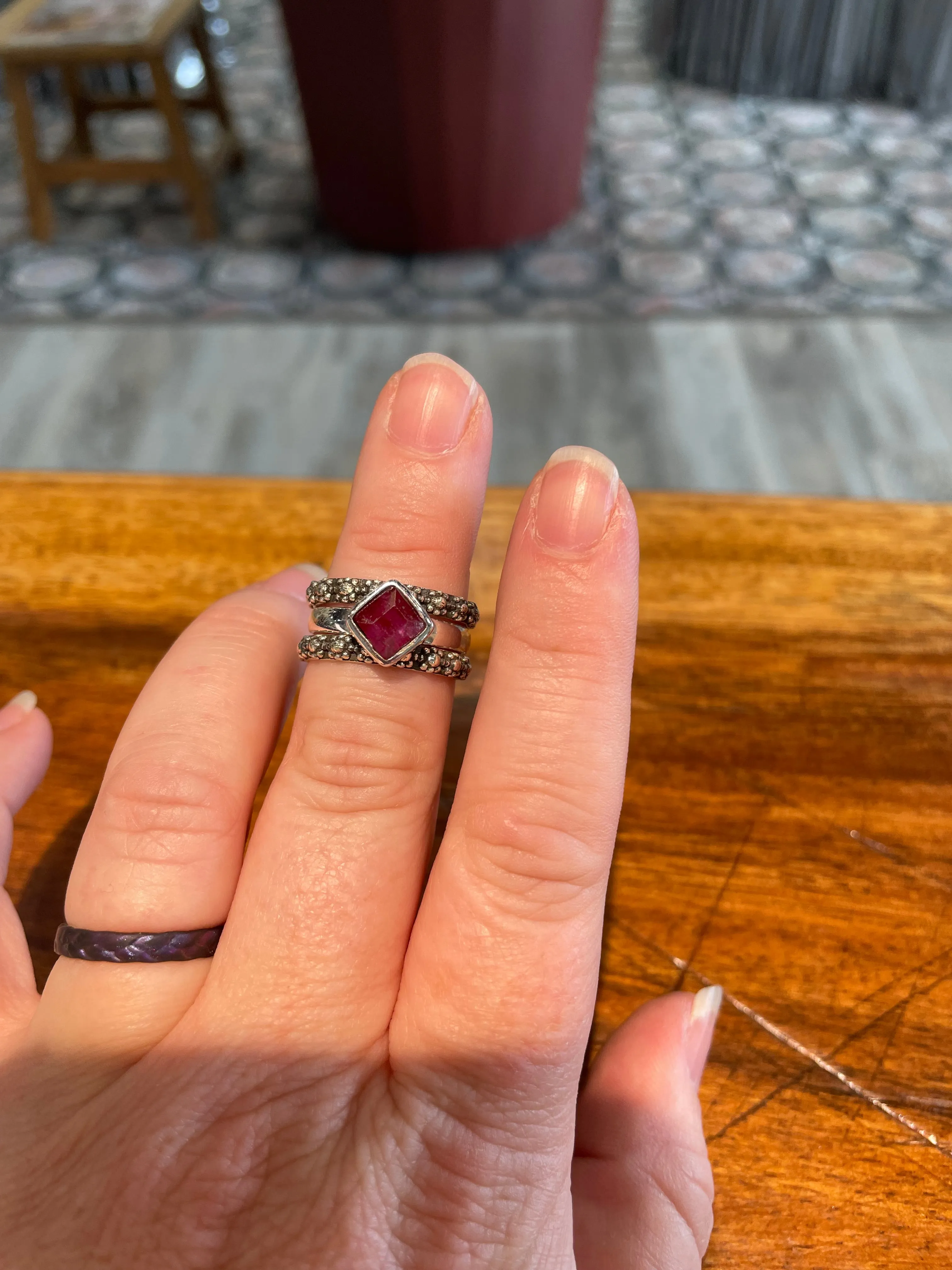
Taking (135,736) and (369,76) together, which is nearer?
(135,736)

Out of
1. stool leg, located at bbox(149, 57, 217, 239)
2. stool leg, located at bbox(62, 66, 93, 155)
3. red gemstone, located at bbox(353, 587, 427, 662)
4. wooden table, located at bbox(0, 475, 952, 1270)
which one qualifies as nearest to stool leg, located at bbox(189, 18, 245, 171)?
stool leg, located at bbox(149, 57, 217, 239)

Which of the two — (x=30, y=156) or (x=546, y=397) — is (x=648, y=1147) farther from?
(x=30, y=156)

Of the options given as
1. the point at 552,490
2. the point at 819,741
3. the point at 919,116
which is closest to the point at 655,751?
the point at 819,741

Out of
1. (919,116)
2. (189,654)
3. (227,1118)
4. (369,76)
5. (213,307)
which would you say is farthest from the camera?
(919,116)

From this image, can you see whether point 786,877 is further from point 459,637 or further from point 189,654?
point 189,654

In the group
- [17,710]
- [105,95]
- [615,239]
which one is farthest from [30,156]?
[17,710]

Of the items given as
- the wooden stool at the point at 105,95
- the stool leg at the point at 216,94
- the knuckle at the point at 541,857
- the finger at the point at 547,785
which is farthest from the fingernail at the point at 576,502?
the stool leg at the point at 216,94
